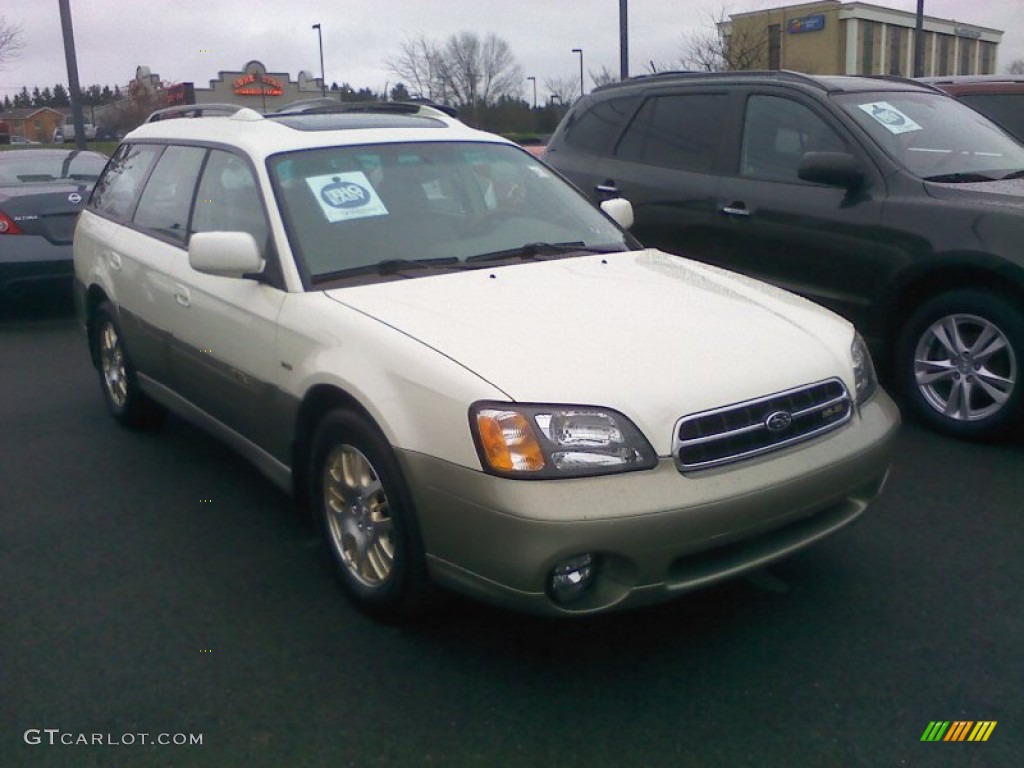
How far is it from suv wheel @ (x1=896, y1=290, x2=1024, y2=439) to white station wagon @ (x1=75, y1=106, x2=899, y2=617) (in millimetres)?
1585

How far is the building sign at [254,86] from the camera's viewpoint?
63516 millimetres

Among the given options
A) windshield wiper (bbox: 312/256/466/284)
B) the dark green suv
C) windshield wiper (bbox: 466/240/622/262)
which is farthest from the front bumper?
the dark green suv

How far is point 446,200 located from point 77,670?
7.16ft

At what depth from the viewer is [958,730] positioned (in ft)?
9.31

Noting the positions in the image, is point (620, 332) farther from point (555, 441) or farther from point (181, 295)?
point (181, 295)

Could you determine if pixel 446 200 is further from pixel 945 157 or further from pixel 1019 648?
pixel 945 157

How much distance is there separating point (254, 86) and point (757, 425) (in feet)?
222

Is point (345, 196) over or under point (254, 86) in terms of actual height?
under

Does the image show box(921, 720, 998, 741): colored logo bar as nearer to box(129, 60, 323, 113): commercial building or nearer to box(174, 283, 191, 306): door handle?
box(174, 283, 191, 306): door handle

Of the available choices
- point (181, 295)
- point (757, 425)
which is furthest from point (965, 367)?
point (181, 295)

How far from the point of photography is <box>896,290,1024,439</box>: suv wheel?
16.2 feet

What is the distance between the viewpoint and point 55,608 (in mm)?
3654

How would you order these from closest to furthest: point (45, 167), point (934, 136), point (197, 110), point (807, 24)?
1. point (934, 136)
2. point (197, 110)
3. point (45, 167)
4. point (807, 24)

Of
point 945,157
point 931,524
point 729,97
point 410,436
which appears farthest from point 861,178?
point 410,436
